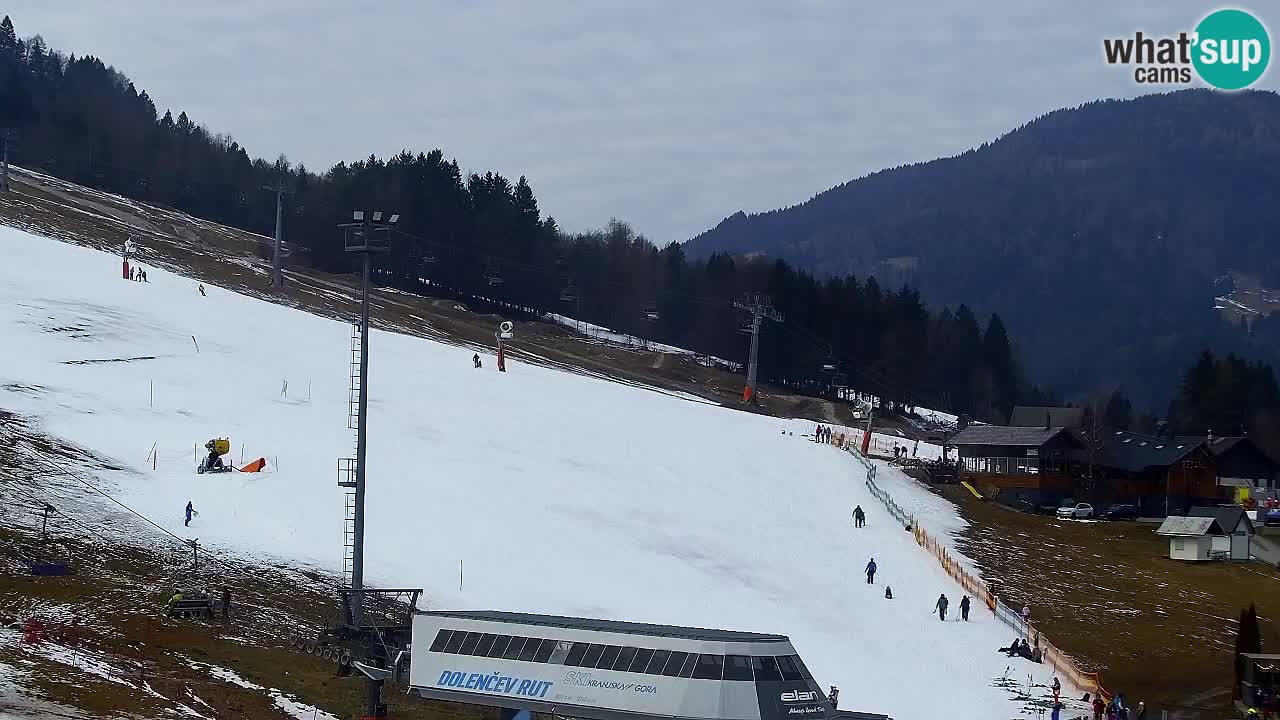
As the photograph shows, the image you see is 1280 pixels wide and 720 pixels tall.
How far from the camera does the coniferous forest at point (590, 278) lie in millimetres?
143875

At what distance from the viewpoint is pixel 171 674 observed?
32.2m

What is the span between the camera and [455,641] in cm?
3198

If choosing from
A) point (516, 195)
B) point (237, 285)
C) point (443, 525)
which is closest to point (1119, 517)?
point (443, 525)

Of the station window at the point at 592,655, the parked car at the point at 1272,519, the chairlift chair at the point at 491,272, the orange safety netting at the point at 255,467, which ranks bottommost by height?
the parked car at the point at 1272,519

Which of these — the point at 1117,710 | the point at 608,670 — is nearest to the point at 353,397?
the point at 1117,710

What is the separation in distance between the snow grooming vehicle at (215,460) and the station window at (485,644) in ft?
77.1

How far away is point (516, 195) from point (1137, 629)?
4946 inches

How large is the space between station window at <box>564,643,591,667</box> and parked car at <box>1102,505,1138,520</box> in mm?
56127

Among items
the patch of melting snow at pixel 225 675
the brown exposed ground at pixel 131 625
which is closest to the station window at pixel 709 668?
the brown exposed ground at pixel 131 625

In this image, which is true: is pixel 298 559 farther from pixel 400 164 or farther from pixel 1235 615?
pixel 400 164

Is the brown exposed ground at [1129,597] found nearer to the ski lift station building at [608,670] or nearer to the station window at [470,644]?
the ski lift station building at [608,670]

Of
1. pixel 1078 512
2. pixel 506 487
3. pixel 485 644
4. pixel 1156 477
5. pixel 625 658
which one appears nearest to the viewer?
pixel 625 658

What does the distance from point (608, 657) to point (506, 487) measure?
27.5m

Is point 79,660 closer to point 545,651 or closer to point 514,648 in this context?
point 514,648
